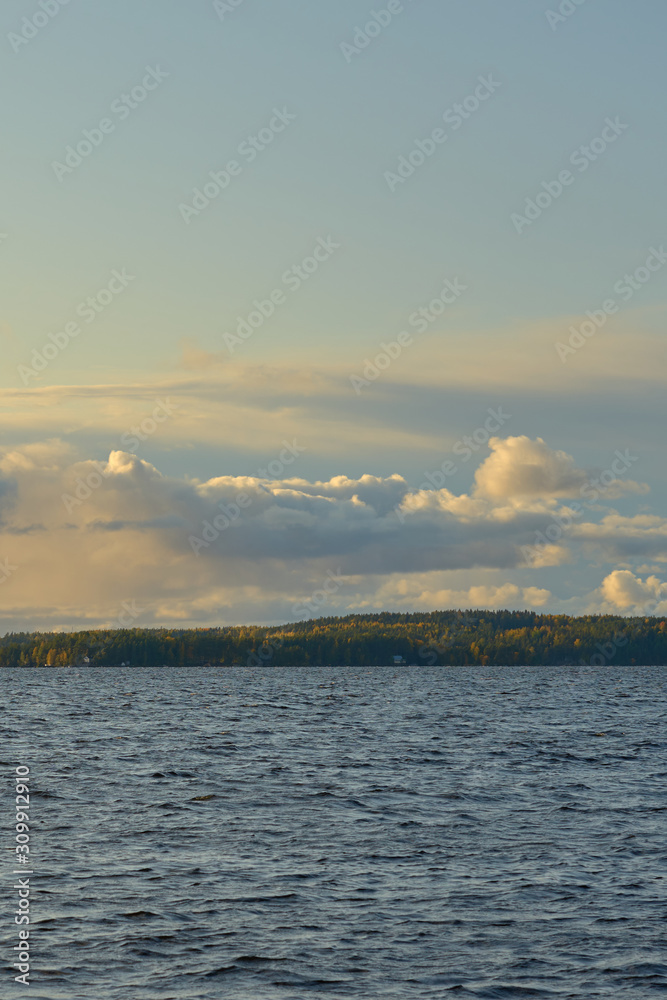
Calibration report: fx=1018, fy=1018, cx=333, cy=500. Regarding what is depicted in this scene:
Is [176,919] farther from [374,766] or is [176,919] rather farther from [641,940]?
[374,766]

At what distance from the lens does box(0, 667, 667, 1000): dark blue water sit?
2298cm

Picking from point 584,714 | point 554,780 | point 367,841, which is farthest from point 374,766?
point 584,714

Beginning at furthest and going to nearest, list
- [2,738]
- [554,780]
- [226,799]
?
[2,738] → [554,780] → [226,799]

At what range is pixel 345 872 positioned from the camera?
32.2 metres

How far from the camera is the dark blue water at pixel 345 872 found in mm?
22984

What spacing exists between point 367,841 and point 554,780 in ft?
62.2

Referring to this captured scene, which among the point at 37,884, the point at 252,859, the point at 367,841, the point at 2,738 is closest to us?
the point at 37,884

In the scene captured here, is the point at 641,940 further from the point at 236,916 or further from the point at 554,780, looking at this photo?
the point at 554,780

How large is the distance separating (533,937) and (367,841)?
39.2 ft

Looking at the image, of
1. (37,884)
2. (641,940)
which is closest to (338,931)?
(641,940)

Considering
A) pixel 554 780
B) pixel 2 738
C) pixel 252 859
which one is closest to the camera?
pixel 252 859

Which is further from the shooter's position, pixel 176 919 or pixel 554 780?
pixel 554 780

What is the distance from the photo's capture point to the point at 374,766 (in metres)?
58.9

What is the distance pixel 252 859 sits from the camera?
34.0 m
